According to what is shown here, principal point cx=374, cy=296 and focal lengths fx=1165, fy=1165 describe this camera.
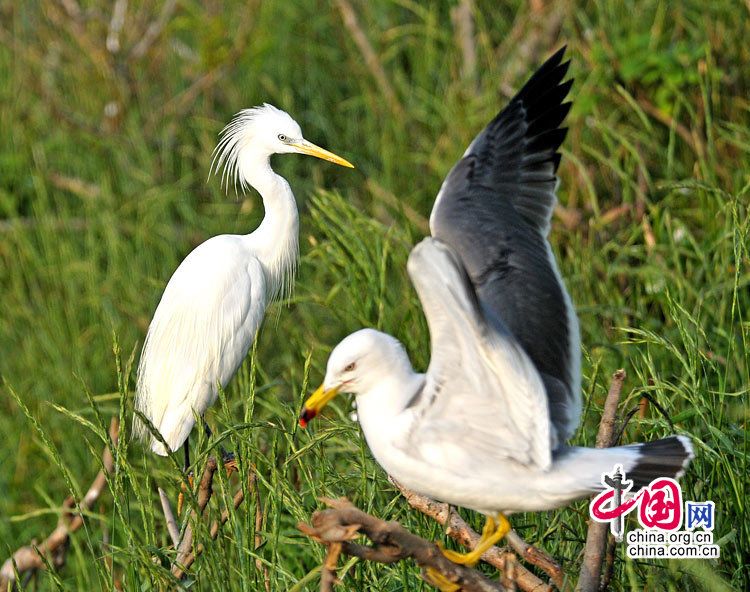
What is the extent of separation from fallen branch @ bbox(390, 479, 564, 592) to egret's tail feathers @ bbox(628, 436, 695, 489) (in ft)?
1.00

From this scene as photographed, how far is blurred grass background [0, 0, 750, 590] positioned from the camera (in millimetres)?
3391

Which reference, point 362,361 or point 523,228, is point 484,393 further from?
point 523,228

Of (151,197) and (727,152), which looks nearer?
(727,152)

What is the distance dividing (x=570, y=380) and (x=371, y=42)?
4962mm

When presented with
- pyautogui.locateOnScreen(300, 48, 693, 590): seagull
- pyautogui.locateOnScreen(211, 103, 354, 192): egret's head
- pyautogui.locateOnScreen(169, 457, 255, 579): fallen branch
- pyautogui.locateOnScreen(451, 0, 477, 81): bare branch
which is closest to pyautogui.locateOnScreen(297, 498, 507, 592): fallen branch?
pyautogui.locateOnScreen(300, 48, 693, 590): seagull

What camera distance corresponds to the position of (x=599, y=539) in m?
2.58

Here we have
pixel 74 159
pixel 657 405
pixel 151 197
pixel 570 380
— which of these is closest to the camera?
pixel 570 380

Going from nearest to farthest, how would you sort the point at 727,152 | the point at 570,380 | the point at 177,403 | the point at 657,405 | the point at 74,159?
the point at 570,380 → the point at 657,405 → the point at 177,403 → the point at 727,152 → the point at 74,159

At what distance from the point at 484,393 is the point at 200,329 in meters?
1.89

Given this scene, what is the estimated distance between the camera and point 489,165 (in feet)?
10.1

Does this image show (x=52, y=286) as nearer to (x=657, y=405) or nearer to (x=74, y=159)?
(x=74, y=159)

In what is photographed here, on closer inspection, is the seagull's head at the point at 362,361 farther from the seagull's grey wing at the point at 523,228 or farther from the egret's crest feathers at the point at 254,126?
the egret's crest feathers at the point at 254,126

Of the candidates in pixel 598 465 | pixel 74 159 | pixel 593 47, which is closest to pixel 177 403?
pixel 598 465

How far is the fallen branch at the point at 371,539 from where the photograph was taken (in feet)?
7.34
